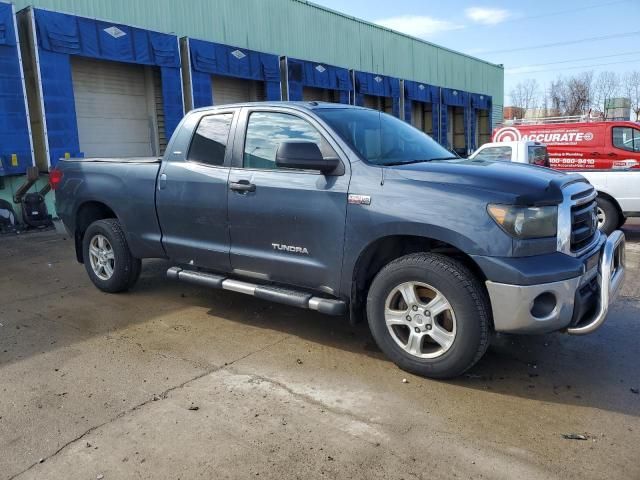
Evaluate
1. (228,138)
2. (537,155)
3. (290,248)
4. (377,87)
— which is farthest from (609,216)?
(377,87)

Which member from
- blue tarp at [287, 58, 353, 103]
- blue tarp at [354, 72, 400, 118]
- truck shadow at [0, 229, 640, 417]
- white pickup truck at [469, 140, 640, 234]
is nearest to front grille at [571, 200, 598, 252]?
truck shadow at [0, 229, 640, 417]

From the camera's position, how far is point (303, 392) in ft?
11.9

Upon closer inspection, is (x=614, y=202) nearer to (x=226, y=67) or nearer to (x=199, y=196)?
(x=199, y=196)

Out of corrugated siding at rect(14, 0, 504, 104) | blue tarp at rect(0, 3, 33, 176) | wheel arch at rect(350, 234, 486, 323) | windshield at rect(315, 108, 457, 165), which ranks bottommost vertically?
wheel arch at rect(350, 234, 486, 323)

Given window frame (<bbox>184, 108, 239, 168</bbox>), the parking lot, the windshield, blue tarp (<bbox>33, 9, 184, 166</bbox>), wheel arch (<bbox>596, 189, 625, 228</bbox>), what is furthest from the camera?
blue tarp (<bbox>33, 9, 184, 166</bbox>)

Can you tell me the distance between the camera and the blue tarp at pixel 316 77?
1864 cm

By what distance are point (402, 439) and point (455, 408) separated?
52 centimetres

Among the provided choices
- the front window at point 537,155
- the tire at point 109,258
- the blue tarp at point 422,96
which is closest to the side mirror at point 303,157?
the tire at point 109,258

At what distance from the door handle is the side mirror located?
21.7 inches

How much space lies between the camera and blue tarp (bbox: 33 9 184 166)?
1173cm

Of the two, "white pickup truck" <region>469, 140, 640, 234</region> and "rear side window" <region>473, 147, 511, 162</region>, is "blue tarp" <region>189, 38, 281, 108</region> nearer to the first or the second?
"rear side window" <region>473, 147, 511, 162</region>

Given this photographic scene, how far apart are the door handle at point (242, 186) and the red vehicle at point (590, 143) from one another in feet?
36.8

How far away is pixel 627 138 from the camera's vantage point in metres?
13.7

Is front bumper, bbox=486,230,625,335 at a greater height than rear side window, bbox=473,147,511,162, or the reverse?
rear side window, bbox=473,147,511,162
